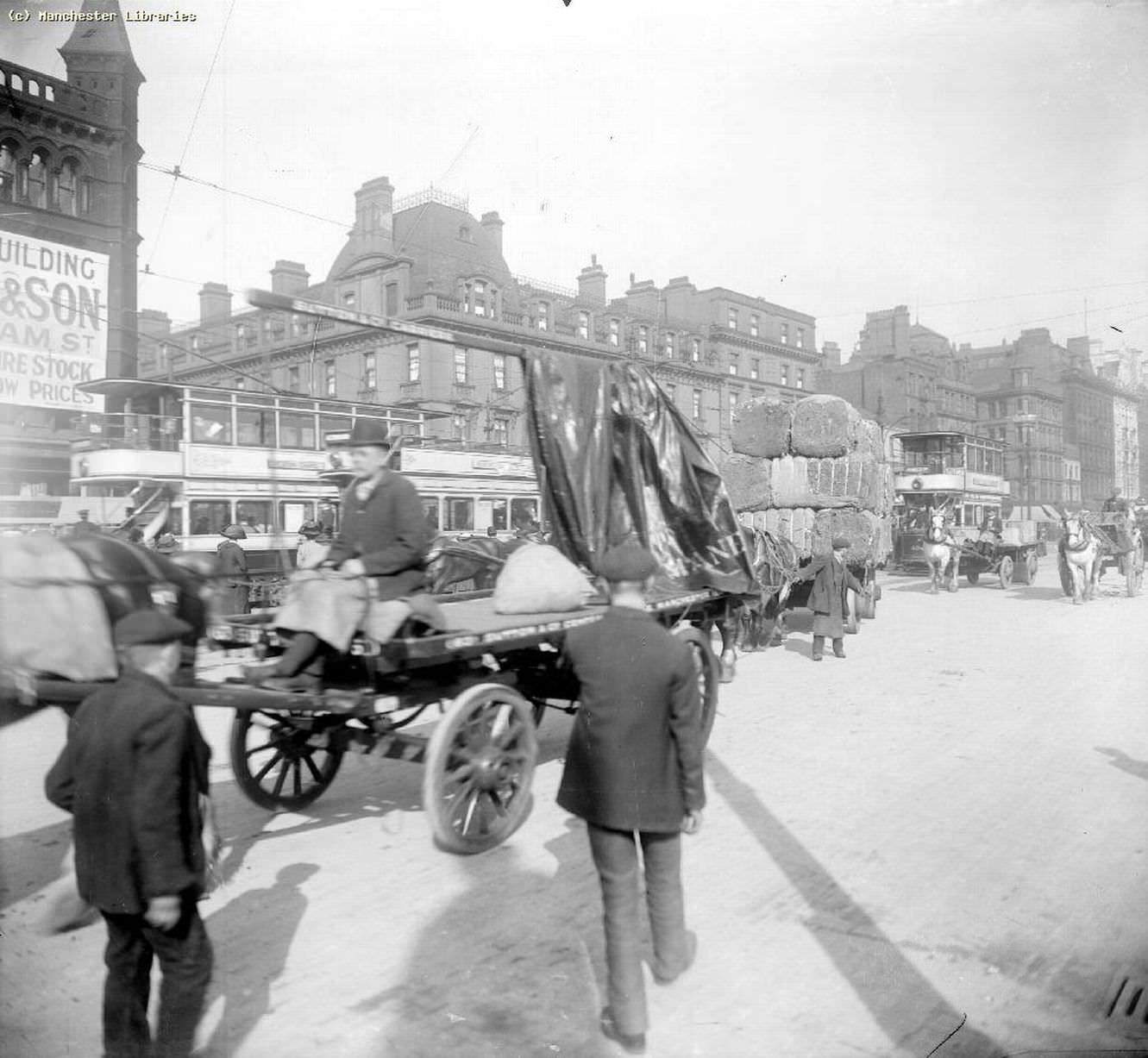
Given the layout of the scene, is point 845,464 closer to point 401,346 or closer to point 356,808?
point 356,808

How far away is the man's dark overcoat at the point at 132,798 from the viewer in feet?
8.46

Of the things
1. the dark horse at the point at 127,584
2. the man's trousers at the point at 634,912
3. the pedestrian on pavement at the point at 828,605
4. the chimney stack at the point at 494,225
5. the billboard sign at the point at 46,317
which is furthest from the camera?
the chimney stack at the point at 494,225

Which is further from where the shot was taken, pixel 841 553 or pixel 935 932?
pixel 841 553

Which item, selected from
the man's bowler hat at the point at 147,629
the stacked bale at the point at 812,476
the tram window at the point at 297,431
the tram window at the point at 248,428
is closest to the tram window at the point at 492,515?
the tram window at the point at 297,431

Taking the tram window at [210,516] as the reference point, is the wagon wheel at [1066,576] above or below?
below

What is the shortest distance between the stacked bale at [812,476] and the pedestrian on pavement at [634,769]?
1177 cm

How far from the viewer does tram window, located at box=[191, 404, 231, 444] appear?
1692 cm

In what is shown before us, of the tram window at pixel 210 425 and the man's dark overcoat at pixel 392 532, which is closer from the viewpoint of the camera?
the man's dark overcoat at pixel 392 532

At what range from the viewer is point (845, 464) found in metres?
15.2

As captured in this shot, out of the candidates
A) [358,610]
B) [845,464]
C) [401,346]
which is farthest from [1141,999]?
[401,346]

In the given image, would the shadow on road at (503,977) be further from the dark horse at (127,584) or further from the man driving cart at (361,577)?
the dark horse at (127,584)

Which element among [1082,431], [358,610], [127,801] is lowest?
[127,801]

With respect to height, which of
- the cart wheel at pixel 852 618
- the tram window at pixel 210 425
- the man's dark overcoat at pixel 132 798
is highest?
the tram window at pixel 210 425

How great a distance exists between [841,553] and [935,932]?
1104cm
